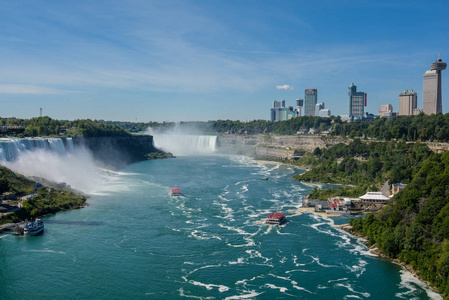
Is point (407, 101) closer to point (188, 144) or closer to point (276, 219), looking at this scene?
point (188, 144)

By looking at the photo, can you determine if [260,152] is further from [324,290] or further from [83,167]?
[324,290]

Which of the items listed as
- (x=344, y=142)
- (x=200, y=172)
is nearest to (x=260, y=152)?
(x=344, y=142)

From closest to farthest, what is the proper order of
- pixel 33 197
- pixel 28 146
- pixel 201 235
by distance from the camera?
pixel 201 235 < pixel 33 197 < pixel 28 146

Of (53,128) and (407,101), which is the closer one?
(53,128)

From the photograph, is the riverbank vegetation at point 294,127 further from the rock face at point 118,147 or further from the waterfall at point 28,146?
the waterfall at point 28,146

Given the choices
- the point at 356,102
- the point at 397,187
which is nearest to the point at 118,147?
the point at 397,187

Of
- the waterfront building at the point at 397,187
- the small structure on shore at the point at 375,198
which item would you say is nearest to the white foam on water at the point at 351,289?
the small structure on shore at the point at 375,198

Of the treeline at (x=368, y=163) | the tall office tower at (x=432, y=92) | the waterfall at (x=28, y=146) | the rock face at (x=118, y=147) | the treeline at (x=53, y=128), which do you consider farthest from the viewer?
Result: the tall office tower at (x=432, y=92)
